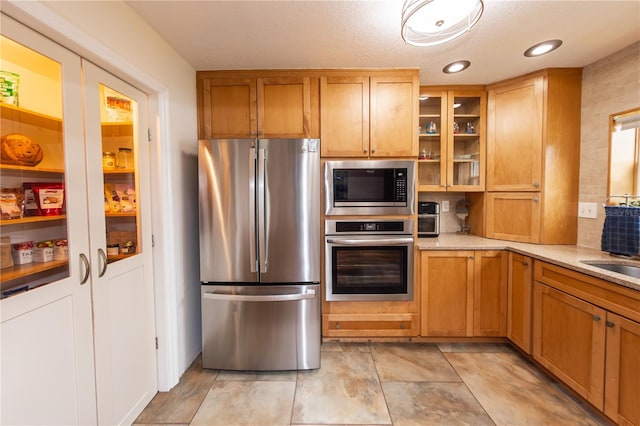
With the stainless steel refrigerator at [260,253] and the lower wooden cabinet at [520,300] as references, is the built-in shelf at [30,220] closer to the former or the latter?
the stainless steel refrigerator at [260,253]

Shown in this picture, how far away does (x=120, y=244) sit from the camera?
1.59 metres

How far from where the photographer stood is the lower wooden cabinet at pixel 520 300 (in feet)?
6.86

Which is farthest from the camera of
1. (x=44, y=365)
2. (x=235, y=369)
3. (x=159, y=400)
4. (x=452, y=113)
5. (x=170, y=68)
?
(x=452, y=113)

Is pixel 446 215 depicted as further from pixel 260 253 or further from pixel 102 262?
pixel 102 262

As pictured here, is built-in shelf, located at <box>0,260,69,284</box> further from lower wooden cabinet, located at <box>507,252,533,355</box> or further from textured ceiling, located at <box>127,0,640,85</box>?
lower wooden cabinet, located at <box>507,252,533,355</box>

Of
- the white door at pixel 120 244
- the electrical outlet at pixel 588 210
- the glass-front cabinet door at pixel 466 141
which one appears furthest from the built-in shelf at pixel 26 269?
the electrical outlet at pixel 588 210

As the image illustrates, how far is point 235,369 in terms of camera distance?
204 centimetres

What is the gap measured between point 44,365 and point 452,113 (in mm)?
3261

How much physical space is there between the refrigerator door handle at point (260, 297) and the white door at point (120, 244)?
41 cm

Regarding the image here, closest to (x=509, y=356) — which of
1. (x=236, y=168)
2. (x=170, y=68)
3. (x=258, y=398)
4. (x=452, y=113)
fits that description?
(x=258, y=398)

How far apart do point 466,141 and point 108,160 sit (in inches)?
120

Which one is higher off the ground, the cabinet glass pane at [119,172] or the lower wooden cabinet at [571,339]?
the cabinet glass pane at [119,172]

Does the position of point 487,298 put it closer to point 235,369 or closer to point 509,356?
point 509,356

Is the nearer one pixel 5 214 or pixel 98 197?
pixel 5 214
